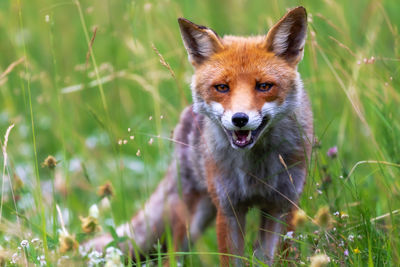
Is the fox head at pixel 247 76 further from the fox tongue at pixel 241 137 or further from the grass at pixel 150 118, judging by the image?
the grass at pixel 150 118

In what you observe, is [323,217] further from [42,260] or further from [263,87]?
[42,260]

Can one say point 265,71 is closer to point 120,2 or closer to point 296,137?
point 296,137

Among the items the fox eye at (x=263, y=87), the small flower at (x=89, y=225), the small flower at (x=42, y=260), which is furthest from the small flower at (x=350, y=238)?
the small flower at (x=42, y=260)

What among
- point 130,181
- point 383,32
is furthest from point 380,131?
point 383,32

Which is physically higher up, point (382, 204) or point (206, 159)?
point (206, 159)

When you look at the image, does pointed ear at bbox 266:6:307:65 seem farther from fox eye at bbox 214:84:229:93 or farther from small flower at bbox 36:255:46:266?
small flower at bbox 36:255:46:266

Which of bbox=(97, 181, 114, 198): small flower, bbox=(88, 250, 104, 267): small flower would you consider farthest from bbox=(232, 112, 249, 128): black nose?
bbox=(88, 250, 104, 267): small flower

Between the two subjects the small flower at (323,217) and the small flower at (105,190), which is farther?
the small flower at (105,190)

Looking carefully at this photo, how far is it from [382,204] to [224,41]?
74.7 inches

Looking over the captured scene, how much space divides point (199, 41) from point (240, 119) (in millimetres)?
823

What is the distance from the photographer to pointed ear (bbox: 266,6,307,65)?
341cm

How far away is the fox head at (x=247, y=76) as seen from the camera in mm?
3258

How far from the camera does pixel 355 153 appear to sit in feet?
17.8

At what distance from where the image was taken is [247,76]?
3389 millimetres
